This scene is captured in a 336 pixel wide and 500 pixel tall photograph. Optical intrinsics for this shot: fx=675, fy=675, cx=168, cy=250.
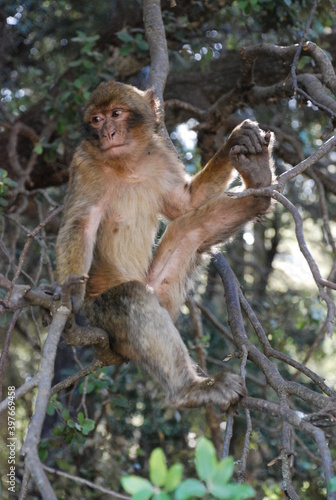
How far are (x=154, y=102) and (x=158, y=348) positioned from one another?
60.1 inches

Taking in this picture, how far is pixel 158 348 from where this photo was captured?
3.33 meters

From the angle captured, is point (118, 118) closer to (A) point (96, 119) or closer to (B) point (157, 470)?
(A) point (96, 119)

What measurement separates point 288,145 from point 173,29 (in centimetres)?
157

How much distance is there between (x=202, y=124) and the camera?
5.35m

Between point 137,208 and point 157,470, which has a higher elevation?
point 137,208

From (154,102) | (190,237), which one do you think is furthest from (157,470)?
(154,102)

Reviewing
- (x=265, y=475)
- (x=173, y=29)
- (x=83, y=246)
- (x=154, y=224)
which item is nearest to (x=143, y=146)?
(x=154, y=224)

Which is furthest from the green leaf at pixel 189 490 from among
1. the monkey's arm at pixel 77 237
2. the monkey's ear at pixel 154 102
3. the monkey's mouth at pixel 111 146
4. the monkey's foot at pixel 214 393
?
the monkey's ear at pixel 154 102

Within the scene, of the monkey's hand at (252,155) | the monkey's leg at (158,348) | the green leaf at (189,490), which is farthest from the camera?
the monkey's hand at (252,155)

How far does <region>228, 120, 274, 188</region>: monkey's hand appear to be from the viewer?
343 centimetres

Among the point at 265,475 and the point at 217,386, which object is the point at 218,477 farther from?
the point at 265,475

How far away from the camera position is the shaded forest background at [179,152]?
180 inches

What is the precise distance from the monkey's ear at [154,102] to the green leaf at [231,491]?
2885 millimetres

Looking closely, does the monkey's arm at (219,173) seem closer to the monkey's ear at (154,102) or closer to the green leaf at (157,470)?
the monkey's ear at (154,102)
